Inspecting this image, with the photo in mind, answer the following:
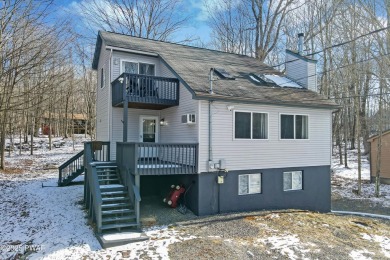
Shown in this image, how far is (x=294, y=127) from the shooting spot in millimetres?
12211

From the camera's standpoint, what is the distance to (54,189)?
13031 millimetres

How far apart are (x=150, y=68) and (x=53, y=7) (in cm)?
461

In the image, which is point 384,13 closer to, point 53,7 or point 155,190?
point 155,190

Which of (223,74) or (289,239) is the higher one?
(223,74)

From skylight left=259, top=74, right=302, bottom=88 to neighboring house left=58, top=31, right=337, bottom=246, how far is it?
0.24 feet

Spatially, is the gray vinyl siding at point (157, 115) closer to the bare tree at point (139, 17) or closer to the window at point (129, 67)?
the window at point (129, 67)

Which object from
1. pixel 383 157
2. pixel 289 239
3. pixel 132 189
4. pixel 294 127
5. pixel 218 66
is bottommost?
pixel 289 239

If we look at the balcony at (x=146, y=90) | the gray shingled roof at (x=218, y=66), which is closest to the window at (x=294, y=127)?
the gray shingled roof at (x=218, y=66)

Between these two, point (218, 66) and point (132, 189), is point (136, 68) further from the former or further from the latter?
point (132, 189)

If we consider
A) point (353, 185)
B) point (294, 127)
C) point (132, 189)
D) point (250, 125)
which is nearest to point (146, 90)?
point (132, 189)

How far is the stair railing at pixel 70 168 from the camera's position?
543 inches

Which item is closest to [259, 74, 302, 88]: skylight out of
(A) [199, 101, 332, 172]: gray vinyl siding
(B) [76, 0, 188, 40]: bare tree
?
(A) [199, 101, 332, 172]: gray vinyl siding

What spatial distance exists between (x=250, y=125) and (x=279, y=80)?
13.6 ft

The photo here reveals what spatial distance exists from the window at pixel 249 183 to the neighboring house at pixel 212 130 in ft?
0.13
